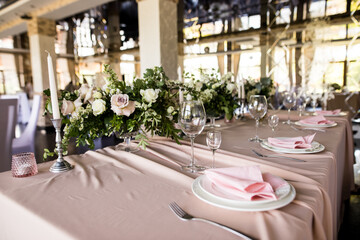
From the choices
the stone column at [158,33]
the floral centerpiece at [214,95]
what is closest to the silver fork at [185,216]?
the floral centerpiece at [214,95]

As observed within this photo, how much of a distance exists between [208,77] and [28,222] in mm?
1645

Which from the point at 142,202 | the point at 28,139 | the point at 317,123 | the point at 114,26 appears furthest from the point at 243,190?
the point at 114,26

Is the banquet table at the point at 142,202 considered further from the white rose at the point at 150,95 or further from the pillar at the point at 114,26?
the pillar at the point at 114,26

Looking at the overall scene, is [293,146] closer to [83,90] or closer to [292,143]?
[292,143]

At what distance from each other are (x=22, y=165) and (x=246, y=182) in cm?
76

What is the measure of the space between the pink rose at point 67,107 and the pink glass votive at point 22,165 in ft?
0.71

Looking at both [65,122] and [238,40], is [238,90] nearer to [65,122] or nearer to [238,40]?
[65,122]

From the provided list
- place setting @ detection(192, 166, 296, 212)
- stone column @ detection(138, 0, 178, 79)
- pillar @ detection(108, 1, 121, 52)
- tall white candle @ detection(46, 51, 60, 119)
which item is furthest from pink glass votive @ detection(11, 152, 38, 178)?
pillar @ detection(108, 1, 121, 52)

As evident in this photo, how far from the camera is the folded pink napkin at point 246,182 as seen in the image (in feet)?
2.15

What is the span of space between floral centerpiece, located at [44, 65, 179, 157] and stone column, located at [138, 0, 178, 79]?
10.4 feet

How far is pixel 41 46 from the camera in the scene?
6914mm

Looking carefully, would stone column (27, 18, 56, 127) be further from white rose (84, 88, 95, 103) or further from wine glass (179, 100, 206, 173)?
wine glass (179, 100, 206, 173)

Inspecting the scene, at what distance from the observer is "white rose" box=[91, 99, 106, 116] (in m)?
1.07

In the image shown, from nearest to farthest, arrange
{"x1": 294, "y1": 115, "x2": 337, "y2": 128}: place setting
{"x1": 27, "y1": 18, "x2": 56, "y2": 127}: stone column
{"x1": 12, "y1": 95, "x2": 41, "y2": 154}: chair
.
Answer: {"x1": 294, "y1": 115, "x2": 337, "y2": 128}: place setting → {"x1": 12, "y1": 95, "x2": 41, "y2": 154}: chair → {"x1": 27, "y1": 18, "x2": 56, "y2": 127}: stone column
